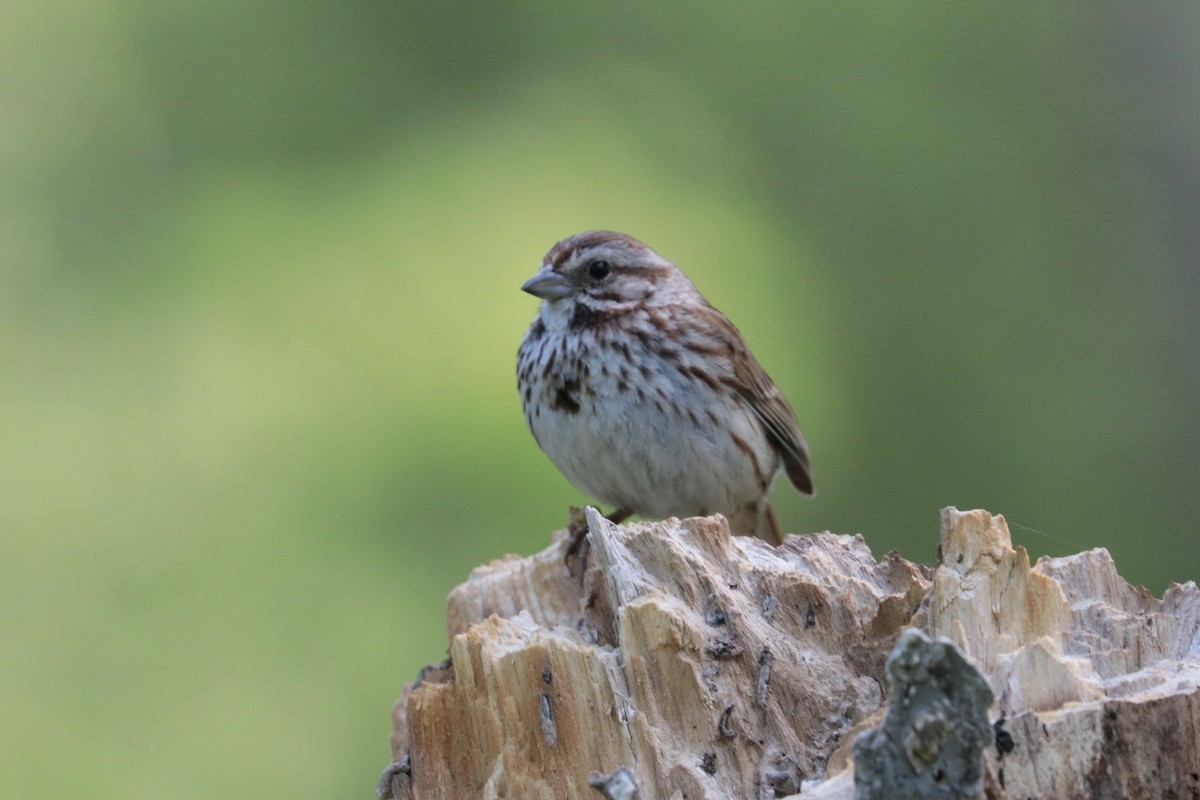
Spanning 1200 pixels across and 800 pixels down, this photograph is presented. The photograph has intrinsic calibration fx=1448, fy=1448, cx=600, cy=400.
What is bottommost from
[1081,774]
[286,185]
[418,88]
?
[1081,774]

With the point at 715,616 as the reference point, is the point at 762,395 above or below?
above

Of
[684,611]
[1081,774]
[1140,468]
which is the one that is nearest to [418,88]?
[1140,468]

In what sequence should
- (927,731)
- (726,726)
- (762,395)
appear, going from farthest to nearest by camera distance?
(762,395), (726,726), (927,731)

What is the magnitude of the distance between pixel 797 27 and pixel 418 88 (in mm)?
2193

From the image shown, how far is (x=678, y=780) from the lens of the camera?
2678mm

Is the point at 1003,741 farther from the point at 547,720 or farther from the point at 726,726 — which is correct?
the point at 547,720

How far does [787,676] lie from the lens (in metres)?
2.83

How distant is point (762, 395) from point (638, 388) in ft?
2.15

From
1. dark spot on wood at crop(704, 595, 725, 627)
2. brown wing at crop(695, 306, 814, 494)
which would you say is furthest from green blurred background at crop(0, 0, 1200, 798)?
dark spot on wood at crop(704, 595, 725, 627)

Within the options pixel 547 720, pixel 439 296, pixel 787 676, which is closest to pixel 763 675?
pixel 787 676

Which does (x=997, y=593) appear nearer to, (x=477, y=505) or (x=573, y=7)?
(x=477, y=505)

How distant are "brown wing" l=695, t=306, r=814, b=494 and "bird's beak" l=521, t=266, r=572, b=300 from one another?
48 cm

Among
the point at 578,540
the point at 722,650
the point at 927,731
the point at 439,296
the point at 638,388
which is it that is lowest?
the point at 927,731

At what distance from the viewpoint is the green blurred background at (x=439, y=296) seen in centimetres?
544
